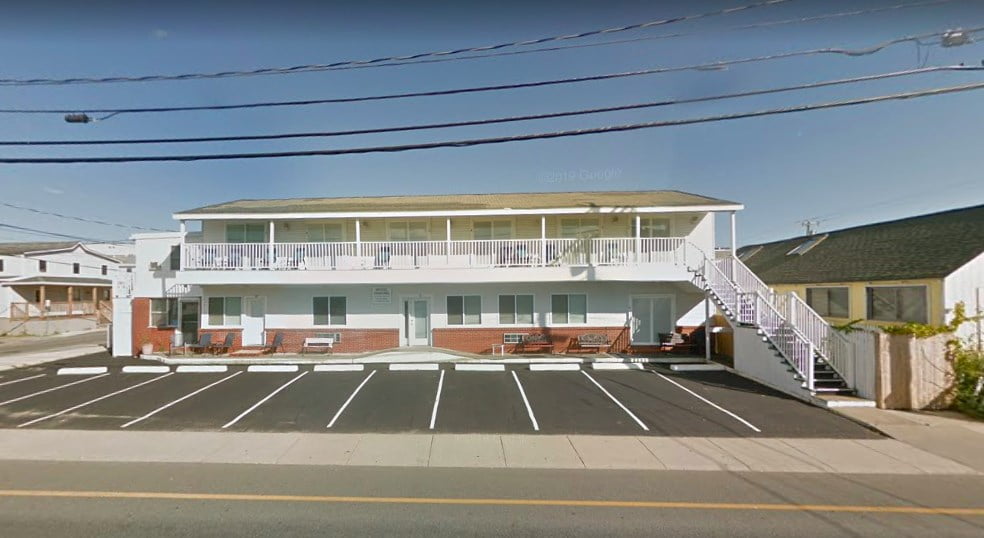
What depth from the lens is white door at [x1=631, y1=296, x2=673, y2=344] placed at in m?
15.0

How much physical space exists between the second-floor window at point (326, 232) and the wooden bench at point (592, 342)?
10.6 m

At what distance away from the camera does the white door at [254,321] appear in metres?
15.3

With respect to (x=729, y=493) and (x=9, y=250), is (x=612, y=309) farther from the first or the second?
(x=9, y=250)

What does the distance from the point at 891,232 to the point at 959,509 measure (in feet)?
50.9

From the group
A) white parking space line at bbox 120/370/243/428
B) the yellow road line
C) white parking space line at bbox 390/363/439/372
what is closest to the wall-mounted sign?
white parking space line at bbox 390/363/439/372

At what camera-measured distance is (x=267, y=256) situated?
1474 centimetres

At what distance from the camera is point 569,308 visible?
15148 millimetres

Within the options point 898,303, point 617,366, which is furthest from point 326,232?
point 898,303

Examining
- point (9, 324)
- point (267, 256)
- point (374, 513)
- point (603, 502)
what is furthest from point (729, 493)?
point (9, 324)

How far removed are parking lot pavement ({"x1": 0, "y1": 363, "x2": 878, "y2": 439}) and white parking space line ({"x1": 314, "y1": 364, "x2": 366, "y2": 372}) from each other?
20.8 inches

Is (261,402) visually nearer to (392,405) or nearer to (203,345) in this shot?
(392,405)

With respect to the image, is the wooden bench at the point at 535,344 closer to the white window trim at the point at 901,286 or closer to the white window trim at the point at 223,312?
the white window trim at the point at 223,312

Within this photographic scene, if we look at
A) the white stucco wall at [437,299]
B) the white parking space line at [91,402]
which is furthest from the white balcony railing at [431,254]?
the white parking space line at [91,402]

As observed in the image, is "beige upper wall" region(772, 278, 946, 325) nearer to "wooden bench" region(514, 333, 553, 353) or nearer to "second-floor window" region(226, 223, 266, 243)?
"wooden bench" region(514, 333, 553, 353)
